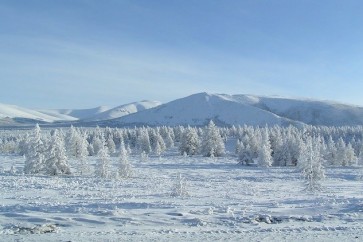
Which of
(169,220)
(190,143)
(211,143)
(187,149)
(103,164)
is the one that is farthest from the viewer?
(187,149)

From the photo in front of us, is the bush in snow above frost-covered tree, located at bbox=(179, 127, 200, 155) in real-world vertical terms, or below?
below

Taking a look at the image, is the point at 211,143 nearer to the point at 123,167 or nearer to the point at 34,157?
the point at 123,167

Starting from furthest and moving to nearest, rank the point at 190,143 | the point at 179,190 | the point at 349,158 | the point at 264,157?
the point at 190,143 → the point at 349,158 → the point at 264,157 → the point at 179,190

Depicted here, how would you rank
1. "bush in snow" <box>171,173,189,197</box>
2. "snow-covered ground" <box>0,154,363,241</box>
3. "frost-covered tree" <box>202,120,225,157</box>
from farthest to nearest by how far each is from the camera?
1. "frost-covered tree" <box>202,120,225,157</box>
2. "bush in snow" <box>171,173,189,197</box>
3. "snow-covered ground" <box>0,154,363,241</box>

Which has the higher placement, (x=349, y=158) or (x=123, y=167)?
(x=349, y=158)

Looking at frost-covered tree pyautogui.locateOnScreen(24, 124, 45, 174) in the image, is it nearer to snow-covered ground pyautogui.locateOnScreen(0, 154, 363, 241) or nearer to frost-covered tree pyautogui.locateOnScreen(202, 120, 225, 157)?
snow-covered ground pyautogui.locateOnScreen(0, 154, 363, 241)

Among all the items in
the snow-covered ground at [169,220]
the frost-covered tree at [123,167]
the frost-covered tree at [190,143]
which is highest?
the frost-covered tree at [190,143]

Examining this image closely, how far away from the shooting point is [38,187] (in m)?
42.9

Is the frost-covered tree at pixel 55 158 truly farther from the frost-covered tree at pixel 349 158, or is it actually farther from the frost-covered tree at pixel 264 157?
the frost-covered tree at pixel 349 158

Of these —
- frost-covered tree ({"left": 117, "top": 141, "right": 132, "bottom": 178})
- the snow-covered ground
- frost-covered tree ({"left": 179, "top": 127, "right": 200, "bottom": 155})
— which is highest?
frost-covered tree ({"left": 179, "top": 127, "right": 200, "bottom": 155})

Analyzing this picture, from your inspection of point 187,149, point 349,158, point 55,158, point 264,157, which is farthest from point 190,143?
point 55,158

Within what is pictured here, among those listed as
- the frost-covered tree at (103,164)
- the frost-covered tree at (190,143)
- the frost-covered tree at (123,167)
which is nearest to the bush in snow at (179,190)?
the frost-covered tree at (103,164)

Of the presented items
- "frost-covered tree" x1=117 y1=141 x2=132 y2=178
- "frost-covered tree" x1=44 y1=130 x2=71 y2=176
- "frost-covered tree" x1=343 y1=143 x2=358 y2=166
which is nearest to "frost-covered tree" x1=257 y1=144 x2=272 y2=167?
"frost-covered tree" x1=343 y1=143 x2=358 y2=166

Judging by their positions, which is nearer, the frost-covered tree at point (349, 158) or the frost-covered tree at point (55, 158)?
the frost-covered tree at point (55, 158)
